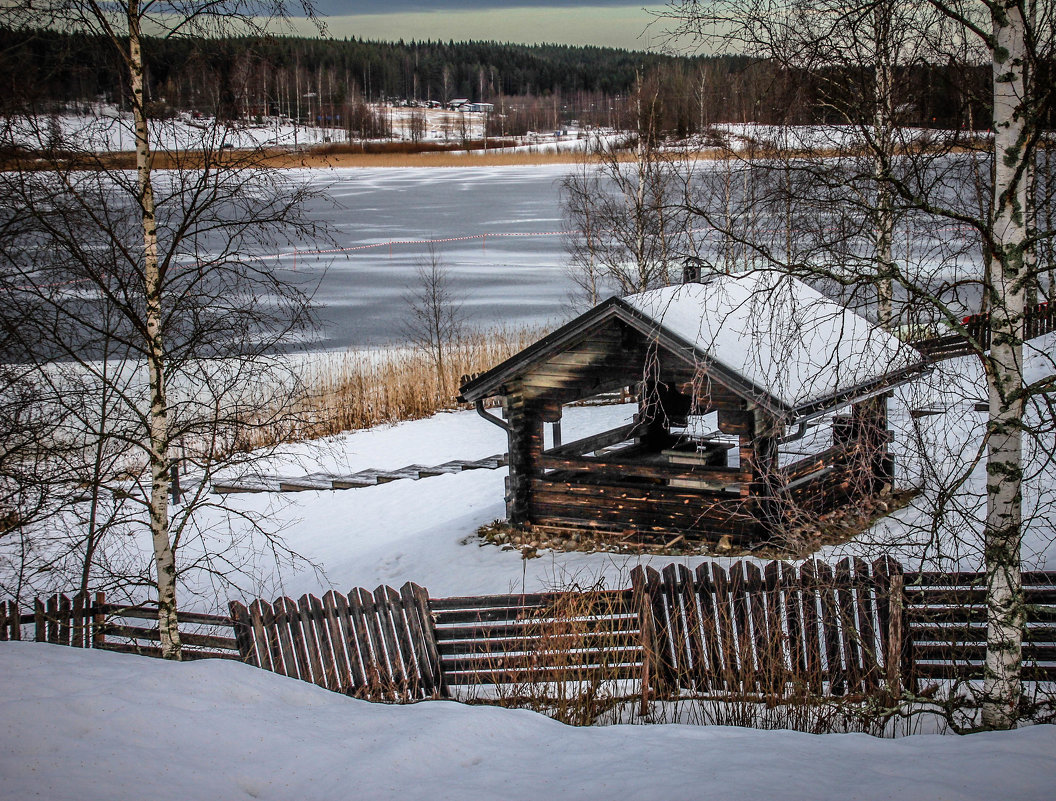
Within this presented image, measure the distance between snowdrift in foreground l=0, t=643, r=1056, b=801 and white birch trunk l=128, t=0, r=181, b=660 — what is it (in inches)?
45.9

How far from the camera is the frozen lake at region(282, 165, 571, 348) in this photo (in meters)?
33.6

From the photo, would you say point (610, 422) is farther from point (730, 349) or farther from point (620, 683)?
point (620, 683)

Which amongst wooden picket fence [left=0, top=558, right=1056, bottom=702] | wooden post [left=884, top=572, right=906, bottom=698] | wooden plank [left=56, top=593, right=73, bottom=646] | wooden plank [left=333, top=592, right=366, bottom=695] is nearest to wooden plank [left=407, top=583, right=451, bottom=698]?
wooden picket fence [left=0, top=558, right=1056, bottom=702]

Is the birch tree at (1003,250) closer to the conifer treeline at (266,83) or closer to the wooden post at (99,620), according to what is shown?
the conifer treeline at (266,83)

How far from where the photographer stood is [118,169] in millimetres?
7129

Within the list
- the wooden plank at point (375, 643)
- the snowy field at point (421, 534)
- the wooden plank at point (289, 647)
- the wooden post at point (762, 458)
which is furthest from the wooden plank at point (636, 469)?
the wooden plank at point (289, 647)

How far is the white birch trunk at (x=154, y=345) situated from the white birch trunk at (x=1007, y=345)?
5836mm

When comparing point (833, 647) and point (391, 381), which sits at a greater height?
point (833, 647)

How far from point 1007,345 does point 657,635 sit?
11.6 ft

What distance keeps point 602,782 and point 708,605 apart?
8.67ft

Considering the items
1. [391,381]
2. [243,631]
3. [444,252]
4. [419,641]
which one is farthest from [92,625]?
[444,252]

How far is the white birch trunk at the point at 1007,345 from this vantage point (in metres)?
5.11

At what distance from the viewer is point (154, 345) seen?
6.99 m

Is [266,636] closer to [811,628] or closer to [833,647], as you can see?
[811,628]
